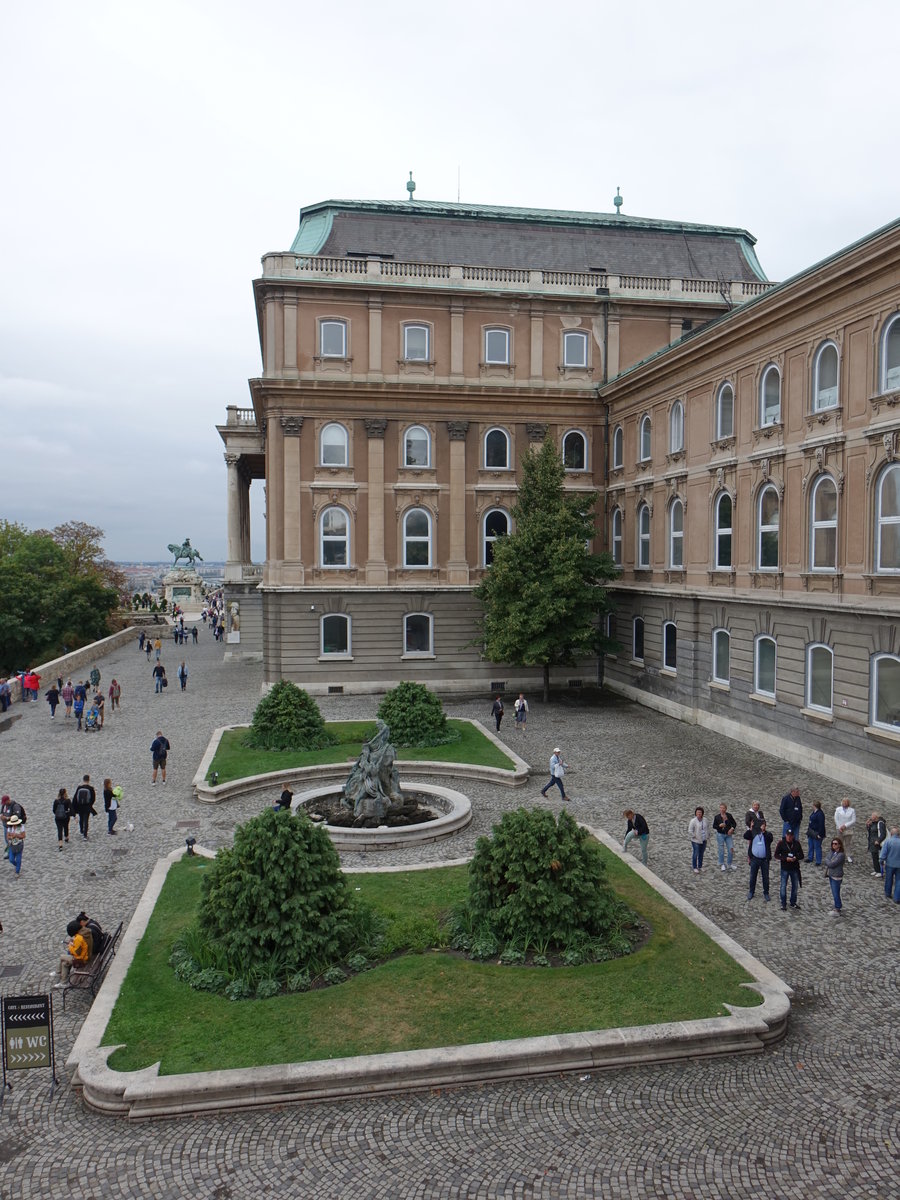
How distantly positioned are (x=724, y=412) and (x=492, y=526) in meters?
12.4

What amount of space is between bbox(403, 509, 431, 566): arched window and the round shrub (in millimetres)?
11097

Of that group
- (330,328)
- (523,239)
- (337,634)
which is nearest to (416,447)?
(330,328)

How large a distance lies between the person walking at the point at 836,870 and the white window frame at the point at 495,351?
2786 centimetres

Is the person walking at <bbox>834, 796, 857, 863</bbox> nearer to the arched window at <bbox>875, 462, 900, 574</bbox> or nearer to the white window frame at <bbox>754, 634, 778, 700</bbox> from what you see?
the arched window at <bbox>875, 462, 900, 574</bbox>

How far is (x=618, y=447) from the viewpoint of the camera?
3756cm

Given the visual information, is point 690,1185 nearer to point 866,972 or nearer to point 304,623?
point 866,972

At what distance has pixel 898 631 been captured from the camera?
19891mm

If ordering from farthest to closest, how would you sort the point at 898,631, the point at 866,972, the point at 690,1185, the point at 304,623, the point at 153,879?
1. the point at 304,623
2. the point at 898,631
3. the point at 153,879
4. the point at 866,972
5. the point at 690,1185

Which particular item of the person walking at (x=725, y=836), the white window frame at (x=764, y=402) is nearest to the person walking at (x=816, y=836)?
the person walking at (x=725, y=836)

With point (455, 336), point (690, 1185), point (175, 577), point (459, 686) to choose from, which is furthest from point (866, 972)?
point (175, 577)

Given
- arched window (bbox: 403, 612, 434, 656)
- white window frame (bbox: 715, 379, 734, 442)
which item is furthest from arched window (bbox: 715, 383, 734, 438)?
arched window (bbox: 403, 612, 434, 656)

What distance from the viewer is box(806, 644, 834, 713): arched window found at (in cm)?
2278

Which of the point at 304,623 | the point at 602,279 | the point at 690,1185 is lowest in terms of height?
the point at 690,1185

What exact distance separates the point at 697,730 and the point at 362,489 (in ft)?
56.2
